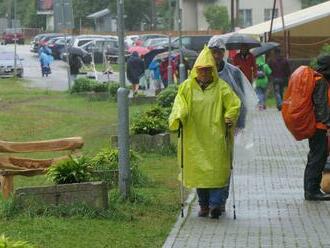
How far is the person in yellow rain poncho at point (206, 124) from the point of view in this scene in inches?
404

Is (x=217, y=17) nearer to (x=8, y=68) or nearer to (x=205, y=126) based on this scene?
(x=8, y=68)

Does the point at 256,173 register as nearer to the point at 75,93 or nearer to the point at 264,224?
the point at 264,224

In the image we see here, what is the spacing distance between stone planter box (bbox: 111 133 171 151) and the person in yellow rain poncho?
5.94m

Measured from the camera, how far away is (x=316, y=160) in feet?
38.4

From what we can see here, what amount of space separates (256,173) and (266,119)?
10373 millimetres

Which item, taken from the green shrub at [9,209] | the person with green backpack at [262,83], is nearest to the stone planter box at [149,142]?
the green shrub at [9,209]

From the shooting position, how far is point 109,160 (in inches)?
504

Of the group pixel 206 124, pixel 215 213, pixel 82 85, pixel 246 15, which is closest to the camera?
pixel 206 124

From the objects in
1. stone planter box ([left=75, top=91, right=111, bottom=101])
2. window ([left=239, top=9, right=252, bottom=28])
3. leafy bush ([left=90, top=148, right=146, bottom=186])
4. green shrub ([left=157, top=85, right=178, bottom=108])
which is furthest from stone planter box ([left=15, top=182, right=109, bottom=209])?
window ([left=239, top=9, right=252, bottom=28])

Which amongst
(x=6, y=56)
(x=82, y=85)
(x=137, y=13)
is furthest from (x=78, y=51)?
(x=137, y=13)

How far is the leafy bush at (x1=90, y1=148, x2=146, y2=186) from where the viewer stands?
12203 millimetres

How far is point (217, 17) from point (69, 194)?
8049 cm

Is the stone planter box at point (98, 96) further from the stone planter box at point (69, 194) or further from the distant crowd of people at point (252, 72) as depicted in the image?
the stone planter box at point (69, 194)

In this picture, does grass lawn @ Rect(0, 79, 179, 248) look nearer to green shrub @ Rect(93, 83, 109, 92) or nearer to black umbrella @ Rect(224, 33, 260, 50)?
black umbrella @ Rect(224, 33, 260, 50)
